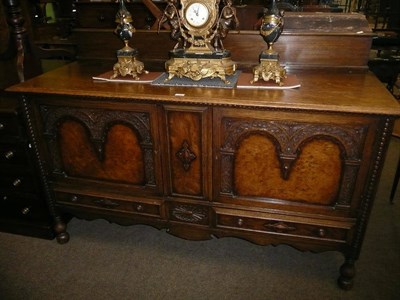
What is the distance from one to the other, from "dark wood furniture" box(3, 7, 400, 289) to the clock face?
35 cm

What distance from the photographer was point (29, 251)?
2088 millimetres

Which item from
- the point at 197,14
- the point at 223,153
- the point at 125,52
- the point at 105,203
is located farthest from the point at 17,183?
the point at 197,14

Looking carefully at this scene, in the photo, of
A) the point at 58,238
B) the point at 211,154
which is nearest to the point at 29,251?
the point at 58,238

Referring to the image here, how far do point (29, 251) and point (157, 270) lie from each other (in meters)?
0.88

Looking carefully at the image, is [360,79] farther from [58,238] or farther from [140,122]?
[58,238]

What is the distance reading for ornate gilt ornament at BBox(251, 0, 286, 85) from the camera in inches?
61.4

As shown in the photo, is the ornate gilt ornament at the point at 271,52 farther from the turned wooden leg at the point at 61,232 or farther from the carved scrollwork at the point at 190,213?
the turned wooden leg at the point at 61,232

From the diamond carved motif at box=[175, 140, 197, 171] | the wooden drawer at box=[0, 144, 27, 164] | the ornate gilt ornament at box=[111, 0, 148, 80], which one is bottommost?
the wooden drawer at box=[0, 144, 27, 164]

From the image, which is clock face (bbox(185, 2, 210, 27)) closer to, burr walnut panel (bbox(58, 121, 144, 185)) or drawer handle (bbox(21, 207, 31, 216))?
burr walnut panel (bbox(58, 121, 144, 185))

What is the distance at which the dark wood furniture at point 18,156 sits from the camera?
1.95 meters

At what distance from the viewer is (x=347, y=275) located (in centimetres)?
172

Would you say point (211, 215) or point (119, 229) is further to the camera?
point (119, 229)

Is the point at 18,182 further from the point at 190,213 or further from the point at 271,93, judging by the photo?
the point at 271,93

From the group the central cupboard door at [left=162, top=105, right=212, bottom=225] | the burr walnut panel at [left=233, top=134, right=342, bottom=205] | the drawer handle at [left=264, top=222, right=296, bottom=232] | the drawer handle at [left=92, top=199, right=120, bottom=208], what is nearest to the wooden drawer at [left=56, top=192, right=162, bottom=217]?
the drawer handle at [left=92, top=199, right=120, bottom=208]
